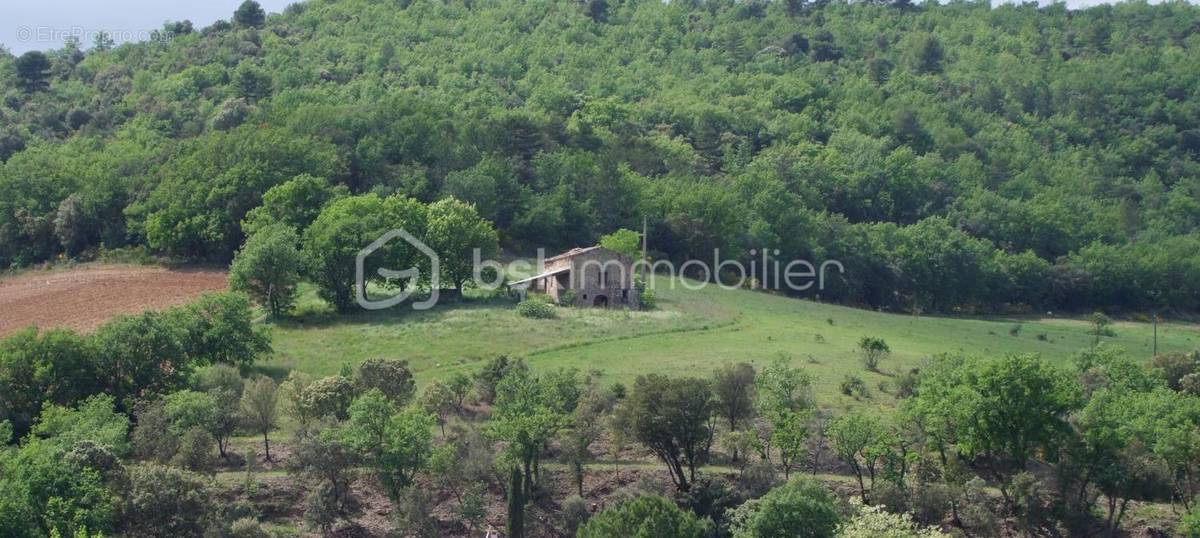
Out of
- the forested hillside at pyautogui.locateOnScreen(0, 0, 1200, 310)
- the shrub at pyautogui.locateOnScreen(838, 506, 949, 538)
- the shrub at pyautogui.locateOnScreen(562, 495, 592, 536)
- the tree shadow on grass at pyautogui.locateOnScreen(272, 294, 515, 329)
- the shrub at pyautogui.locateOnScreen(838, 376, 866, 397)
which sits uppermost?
the forested hillside at pyautogui.locateOnScreen(0, 0, 1200, 310)

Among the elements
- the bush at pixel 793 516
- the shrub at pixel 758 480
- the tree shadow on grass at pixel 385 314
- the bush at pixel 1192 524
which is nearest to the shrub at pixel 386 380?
the shrub at pixel 758 480

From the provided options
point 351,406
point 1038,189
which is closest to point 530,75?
point 1038,189

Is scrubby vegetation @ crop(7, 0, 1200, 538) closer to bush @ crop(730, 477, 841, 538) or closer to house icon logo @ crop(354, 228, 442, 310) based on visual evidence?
bush @ crop(730, 477, 841, 538)

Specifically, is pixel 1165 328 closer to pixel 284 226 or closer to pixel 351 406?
pixel 284 226

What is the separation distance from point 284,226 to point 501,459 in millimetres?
30598

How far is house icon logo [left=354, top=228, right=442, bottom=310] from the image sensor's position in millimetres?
71875

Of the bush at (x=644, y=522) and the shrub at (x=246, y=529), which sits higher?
the bush at (x=644, y=522)

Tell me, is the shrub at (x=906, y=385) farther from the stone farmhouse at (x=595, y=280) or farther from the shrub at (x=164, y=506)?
the shrub at (x=164, y=506)

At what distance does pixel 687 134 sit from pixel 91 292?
2560 inches

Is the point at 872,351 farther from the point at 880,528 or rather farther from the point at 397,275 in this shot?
the point at 397,275

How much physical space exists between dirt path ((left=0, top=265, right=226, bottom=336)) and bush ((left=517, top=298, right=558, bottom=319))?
57.4 feet

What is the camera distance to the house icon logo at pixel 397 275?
236ft

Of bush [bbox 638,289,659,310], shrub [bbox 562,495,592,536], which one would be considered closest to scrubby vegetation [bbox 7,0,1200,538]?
shrub [bbox 562,495,592,536]

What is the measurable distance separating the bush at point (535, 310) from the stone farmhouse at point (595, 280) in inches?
142
